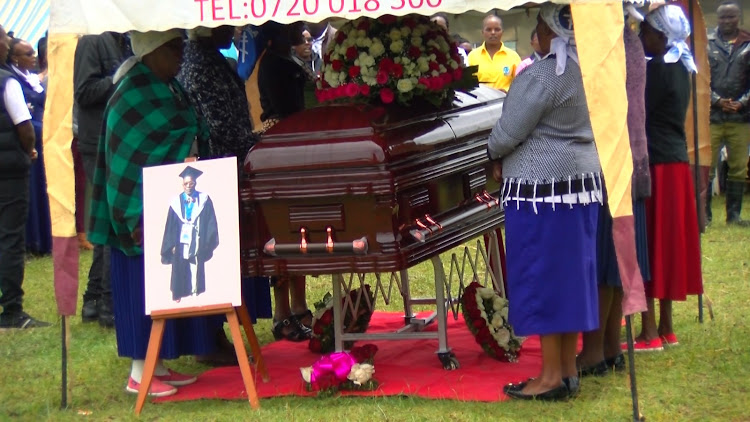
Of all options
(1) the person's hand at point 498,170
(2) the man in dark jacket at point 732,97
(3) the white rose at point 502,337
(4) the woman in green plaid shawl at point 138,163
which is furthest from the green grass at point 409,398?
(2) the man in dark jacket at point 732,97

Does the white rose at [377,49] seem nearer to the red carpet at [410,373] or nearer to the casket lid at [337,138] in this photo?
the casket lid at [337,138]

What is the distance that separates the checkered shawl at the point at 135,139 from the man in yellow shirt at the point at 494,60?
19.0 feet

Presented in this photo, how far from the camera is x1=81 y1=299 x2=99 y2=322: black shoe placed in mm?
7785

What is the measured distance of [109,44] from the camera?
746 cm

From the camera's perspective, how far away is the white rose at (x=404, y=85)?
18.5 feet

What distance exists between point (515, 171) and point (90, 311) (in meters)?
3.92

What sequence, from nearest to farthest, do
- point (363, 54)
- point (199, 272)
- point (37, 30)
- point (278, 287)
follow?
1. point (199, 272)
2. point (363, 54)
3. point (278, 287)
4. point (37, 30)

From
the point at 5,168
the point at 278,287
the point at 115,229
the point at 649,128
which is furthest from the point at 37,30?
the point at 649,128

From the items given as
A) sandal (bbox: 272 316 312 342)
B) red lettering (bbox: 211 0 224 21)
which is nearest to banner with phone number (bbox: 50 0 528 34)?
red lettering (bbox: 211 0 224 21)

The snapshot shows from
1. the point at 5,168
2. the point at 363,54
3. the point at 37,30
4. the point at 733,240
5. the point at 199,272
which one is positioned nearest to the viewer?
the point at 199,272

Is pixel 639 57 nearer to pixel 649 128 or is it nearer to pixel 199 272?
pixel 649 128

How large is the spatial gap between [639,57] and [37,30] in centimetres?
799

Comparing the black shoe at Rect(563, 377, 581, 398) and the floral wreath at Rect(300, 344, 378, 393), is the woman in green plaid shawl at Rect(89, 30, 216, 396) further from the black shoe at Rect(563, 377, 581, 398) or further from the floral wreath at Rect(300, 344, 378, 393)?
the black shoe at Rect(563, 377, 581, 398)

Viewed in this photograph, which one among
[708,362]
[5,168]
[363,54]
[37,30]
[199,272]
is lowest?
[708,362]
